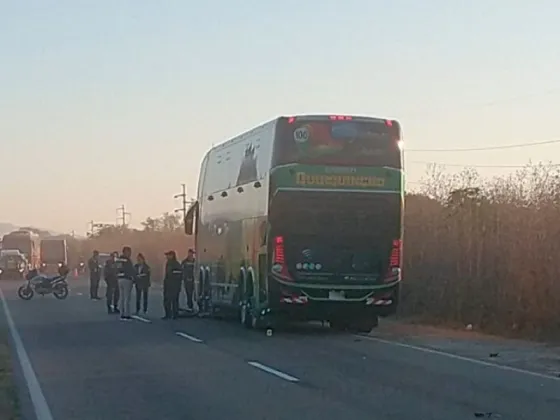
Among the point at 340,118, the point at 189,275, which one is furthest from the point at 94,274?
the point at 340,118

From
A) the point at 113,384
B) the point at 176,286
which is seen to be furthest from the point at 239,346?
the point at 176,286

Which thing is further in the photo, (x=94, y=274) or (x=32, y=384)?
(x=94, y=274)

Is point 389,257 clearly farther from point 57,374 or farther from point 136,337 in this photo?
point 57,374

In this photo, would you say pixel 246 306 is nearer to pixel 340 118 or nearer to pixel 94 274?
pixel 340 118

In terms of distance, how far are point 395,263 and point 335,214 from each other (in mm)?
1628

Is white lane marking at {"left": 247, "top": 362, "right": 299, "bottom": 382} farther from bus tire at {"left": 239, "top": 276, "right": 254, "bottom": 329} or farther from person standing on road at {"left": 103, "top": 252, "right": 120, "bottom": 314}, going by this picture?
person standing on road at {"left": 103, "top": 252, "right": 120, "bottom": 314}

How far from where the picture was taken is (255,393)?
14859 millimetres

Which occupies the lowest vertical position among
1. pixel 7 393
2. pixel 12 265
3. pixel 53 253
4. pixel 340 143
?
pixel 7 393

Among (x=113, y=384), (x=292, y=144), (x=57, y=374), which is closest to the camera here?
(x=113, y=384)

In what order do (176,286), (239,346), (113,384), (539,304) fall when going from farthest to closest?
(176,286) → (539,304) → (239,346) → (113,384)

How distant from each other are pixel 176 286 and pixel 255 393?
16867 millimetres

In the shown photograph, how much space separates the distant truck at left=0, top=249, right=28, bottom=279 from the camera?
7381 cm

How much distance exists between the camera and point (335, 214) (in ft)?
79.7

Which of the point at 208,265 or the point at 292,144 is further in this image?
the point at 208,265
